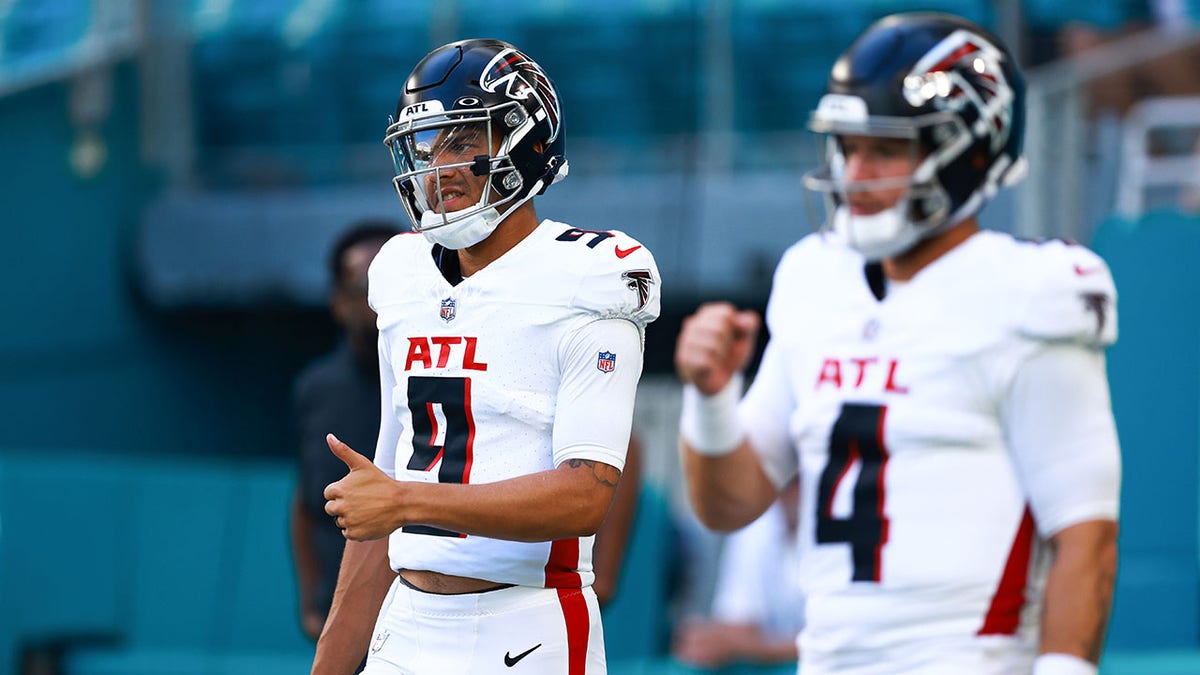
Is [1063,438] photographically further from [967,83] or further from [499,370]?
[499,370]

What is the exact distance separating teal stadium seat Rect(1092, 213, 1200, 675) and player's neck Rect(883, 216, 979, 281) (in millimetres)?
2831

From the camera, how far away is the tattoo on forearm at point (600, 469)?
236 centimetres

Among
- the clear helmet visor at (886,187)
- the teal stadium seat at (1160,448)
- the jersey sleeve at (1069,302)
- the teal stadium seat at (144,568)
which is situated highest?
the clear helmet visor at (886,187)

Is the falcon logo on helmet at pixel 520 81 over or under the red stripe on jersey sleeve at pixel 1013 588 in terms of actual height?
over

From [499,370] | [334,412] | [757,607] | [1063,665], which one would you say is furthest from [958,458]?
[757,607]

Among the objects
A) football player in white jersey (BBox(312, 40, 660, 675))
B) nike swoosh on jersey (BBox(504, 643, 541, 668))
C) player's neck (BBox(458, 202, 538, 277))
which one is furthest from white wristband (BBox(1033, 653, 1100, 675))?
player's neck (BBox(458, 202, 538, 277))

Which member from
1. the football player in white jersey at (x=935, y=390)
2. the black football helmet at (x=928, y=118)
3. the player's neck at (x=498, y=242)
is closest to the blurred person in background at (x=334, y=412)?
the football player in white jersey at (x=935, y=390)

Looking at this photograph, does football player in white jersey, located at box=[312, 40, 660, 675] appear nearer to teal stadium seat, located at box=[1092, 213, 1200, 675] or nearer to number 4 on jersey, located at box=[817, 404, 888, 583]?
number 4 on jersey, located at box=[817, 404, 888, 583]

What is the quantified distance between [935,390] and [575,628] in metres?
0.74

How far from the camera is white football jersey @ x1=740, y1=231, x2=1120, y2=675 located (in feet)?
8.64

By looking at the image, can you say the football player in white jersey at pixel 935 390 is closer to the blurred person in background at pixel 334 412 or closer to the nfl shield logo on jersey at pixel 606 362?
the nfl shield logo on jersey at pixel 606 362

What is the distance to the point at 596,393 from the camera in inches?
94.1

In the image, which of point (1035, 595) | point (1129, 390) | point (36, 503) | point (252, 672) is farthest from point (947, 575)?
point (36, 503)

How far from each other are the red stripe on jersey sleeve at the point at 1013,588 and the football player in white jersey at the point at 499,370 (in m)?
0.66
